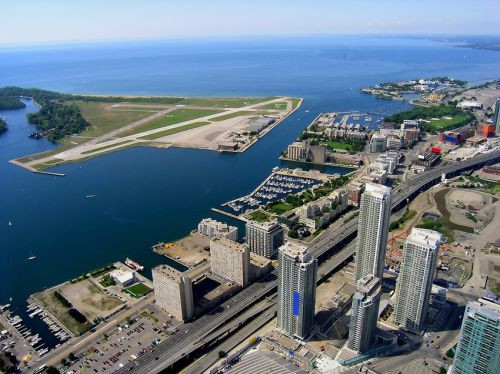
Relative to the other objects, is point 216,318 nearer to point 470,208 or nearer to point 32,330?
point 32,330

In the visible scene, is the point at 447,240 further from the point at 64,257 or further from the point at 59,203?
the point at 59,203

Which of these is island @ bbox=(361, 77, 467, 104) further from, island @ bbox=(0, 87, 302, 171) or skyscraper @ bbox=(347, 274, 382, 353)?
skyscraper @ bbox=(347, 274, 382, 353)

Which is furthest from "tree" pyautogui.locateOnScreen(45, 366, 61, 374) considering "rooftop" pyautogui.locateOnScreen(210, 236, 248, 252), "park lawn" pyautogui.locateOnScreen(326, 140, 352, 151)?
"park lawn" pyautogui.locateOnScreen(326, 140, 352, 151)

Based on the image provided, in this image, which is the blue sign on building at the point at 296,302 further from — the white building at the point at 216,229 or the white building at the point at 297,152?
the white building at the point at 297,152

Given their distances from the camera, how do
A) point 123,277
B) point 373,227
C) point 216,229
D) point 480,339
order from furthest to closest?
1. point 216,229
2. point 123,277
3. point 373,227
4. point 480,339

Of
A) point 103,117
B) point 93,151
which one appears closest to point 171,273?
point 93,151

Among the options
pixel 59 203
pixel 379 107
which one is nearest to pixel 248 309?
pixel 59 203
